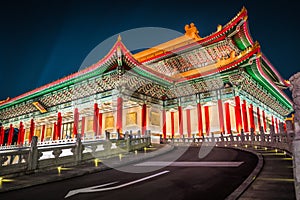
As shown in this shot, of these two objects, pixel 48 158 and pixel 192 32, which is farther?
pixel 192 32

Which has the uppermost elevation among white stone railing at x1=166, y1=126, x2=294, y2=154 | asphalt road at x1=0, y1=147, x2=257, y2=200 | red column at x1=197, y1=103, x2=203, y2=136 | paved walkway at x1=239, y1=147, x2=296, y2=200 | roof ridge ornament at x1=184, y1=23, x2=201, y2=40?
roof ridge ornament at x1=184, y1=23, x2=201, y2=40

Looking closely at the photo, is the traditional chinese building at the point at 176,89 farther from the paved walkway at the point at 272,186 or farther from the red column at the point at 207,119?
the paved walkway at the point at 272,186

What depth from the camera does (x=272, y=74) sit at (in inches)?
1278

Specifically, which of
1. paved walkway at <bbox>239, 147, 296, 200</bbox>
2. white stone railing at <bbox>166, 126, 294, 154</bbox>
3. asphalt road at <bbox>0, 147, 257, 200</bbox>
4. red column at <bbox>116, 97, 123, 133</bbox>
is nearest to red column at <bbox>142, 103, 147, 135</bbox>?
white stone railing at <bbox>166, 126, 294, 154</bbox>

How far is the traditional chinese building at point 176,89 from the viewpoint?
21.5 m

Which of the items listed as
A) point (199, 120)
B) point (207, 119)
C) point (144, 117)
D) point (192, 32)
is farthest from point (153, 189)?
point (192, 32)

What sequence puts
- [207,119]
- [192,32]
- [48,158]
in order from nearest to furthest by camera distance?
[48,158] < [207,119] < [192,32]

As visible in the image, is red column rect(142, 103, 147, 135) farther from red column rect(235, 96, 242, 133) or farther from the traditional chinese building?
red column rect(235, 96, 242, 133)

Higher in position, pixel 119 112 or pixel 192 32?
pixel 192 32

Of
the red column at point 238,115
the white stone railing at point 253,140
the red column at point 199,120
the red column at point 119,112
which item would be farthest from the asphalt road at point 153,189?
the red column at point 199,120

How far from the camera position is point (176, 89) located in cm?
2614

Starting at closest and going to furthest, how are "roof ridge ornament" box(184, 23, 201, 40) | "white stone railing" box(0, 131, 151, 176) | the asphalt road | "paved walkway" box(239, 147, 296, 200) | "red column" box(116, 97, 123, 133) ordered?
"paved walkway" box(239, 147, 296, 200) → the asphalt road → "white stone railing" box(0, 131, 151, 176) → "red column" box(116, 97, 123, 133) → "roof ridge ornament" box(184, 23, 201, 40)

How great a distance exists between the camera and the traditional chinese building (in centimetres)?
2153

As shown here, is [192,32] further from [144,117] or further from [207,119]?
[144,117]
